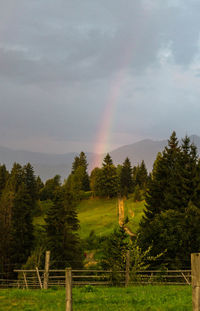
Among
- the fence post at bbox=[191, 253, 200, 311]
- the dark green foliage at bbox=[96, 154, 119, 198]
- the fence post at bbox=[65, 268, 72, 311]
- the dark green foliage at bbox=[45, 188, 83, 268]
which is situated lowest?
the dark green foliage at bbox=[45, 188, 83, 268]

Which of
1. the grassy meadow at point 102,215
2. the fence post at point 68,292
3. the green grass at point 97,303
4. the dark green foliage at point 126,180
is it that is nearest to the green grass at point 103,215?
the grassy meadow at point 102,215

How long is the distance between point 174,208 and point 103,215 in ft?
172

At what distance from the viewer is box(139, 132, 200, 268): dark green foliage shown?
28516 millimetres

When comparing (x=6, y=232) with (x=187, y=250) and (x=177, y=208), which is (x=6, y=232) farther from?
(x=187, y=250)

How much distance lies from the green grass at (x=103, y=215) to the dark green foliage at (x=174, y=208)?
18.9m

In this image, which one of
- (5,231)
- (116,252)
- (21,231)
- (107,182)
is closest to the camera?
(116,252)

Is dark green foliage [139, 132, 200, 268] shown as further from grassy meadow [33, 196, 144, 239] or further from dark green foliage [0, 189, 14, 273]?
dark green foliage [0, 189, 14, 273]

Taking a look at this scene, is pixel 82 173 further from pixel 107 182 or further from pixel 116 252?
pixel 116 252

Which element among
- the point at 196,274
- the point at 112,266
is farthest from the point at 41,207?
the point at 196,274

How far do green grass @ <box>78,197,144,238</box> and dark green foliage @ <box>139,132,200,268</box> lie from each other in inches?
743

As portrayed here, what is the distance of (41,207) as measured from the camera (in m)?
106

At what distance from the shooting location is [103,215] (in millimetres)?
89375

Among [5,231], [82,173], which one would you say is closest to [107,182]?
[82,173]

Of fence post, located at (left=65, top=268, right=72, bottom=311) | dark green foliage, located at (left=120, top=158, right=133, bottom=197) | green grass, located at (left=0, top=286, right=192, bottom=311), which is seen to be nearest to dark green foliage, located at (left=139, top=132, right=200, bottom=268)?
green grass, located at (left=0, top=286, right=192, bottom=311)
